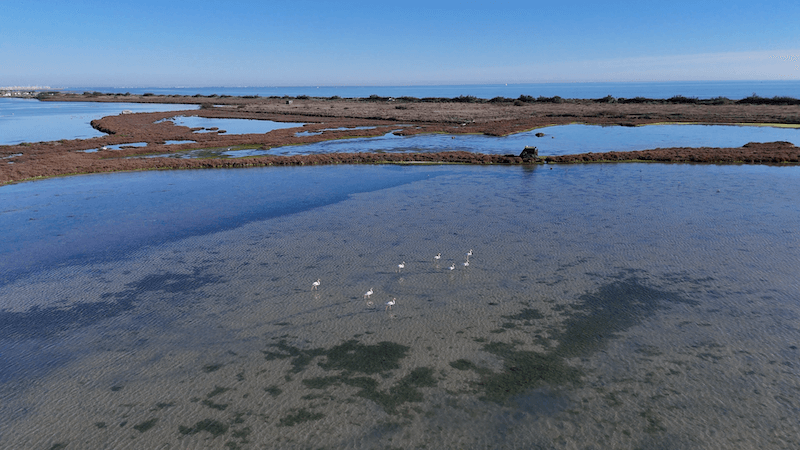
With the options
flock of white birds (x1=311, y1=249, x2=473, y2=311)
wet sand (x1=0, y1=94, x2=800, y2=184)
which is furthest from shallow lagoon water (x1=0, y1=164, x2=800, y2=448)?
wet sand (x1=0, y1=94, x2=800, y2=184)

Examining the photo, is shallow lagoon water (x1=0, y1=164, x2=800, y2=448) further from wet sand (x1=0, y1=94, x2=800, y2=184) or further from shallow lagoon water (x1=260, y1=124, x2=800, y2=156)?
shallow lagoon water (x1=260, y1=124, x2=800, y2=156)

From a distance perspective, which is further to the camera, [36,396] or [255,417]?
[36,396]

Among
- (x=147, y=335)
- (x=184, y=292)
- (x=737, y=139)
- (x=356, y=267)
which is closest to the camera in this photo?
(x=147, y=335)

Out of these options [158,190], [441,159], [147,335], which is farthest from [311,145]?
[147,335]

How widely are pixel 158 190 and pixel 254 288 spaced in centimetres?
2689

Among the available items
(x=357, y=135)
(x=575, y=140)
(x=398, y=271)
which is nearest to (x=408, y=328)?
(x=398, y=271)

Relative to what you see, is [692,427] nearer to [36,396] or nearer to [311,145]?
[36,396]

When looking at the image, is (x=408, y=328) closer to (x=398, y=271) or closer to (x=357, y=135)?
(x=398, y=271)

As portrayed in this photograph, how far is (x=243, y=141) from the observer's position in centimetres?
6750

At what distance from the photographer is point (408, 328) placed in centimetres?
1645

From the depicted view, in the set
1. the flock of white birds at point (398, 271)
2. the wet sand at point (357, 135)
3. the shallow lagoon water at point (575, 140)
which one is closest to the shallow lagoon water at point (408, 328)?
the flock of white birds at point (398, 271)

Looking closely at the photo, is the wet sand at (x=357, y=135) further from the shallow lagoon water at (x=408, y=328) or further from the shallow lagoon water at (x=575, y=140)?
the shallow lagoon water at (x=408, y=328)

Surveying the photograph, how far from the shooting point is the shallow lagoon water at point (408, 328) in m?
11.9

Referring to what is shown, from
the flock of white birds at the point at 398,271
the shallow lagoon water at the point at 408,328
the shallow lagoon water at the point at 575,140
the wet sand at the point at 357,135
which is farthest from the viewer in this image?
the shallow lagoon water at the point at 575,140
